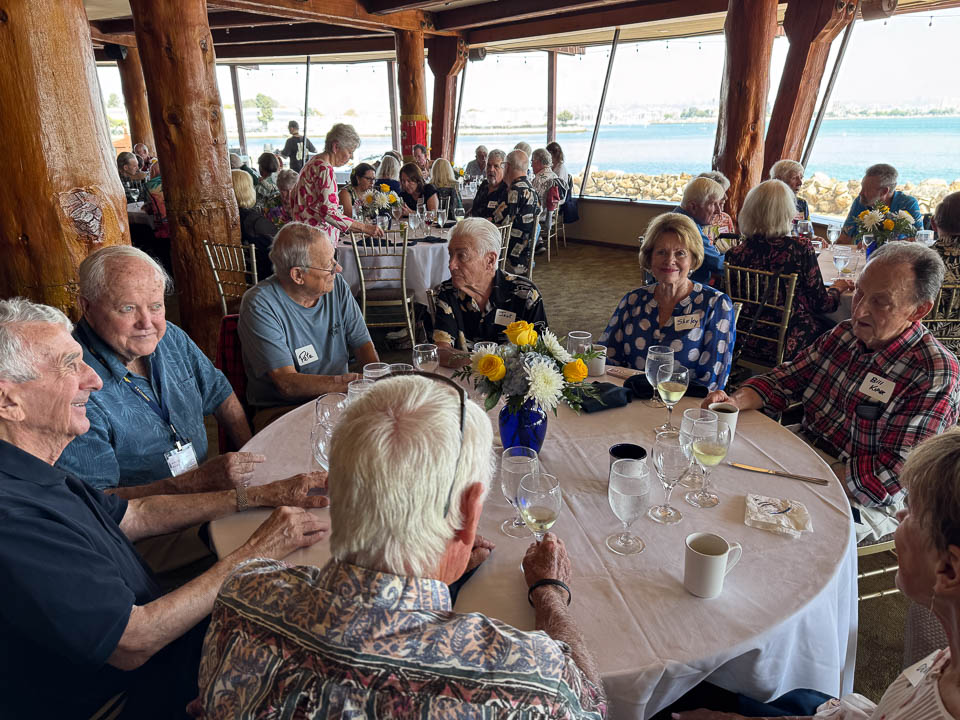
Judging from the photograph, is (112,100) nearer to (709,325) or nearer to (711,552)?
(709,325)

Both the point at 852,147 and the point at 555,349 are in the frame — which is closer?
the point at 555,349

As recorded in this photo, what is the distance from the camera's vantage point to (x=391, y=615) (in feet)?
2.63

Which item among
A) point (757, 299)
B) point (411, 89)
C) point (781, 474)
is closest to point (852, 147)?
point (411, 89)

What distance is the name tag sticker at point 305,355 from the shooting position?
9.04 ft

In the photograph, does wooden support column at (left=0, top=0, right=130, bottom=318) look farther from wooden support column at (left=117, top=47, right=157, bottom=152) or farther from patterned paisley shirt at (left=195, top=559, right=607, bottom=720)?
wooden support column at (left=117, top=47, right=157, bottom=152)

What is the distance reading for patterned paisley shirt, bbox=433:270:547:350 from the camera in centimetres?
279

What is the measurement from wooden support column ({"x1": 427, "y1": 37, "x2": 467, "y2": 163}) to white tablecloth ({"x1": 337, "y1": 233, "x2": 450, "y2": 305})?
617cm

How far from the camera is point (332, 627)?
786mm

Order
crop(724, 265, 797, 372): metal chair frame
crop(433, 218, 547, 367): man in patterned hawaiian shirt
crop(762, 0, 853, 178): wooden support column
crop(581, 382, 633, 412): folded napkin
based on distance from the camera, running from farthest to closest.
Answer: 1. crop(762, 0, 853, 178): wooden support column
2. crop(724, 265, 797, 372): metal chair frame
3. crop(433, 218, 547, 367): man in patterned hawaiian shirt
4. crop(581, 382, 633, 412): folded napkin

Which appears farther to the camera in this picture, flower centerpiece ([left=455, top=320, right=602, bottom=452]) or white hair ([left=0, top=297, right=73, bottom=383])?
flower centerpiece ([left=455, top=320, right=602, bottom=452])

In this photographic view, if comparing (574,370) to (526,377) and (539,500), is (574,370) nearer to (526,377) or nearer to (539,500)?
(526,377)

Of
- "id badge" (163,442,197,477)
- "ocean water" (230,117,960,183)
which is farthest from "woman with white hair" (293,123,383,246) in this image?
"ocean water" (230,117,960,183)

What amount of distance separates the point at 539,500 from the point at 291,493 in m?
0.68

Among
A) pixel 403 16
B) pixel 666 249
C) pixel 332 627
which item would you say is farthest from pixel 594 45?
pixel 332 627
